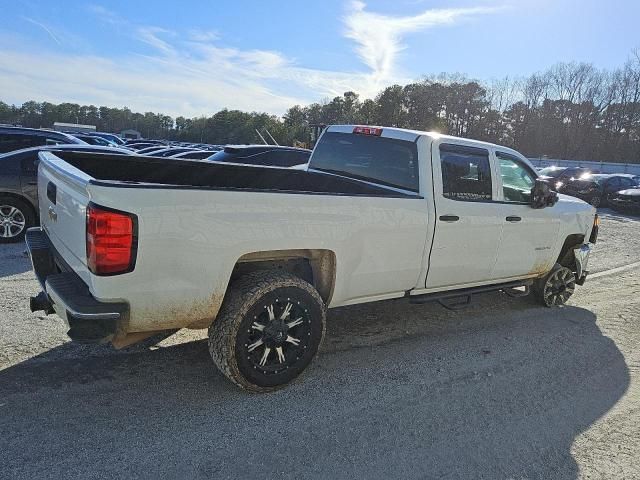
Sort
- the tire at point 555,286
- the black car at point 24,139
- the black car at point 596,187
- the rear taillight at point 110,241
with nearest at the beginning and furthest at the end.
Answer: the rear taillight at point 110,241, the tire at point 555,286, the black car at point 24,139, the black car at point 596,187

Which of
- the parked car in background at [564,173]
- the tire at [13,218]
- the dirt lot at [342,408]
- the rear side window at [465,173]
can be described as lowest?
the dirt lot at [342,408]

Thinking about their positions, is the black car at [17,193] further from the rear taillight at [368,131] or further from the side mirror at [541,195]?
the side mirror at [541,195]

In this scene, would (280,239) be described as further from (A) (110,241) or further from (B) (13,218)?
(B) (13,218)

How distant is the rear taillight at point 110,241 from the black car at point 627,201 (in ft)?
69.4

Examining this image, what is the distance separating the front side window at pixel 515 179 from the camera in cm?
506

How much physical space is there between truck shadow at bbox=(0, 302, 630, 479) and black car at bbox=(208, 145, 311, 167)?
738cm

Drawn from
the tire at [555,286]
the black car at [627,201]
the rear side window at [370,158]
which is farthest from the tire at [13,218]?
the black car at [627,201]

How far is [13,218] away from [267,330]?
20.4 feet

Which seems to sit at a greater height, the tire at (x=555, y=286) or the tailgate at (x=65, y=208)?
the tailgate at (x=65, y=208)

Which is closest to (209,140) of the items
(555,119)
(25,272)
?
(555,119)

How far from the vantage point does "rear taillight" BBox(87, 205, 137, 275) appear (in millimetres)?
2666

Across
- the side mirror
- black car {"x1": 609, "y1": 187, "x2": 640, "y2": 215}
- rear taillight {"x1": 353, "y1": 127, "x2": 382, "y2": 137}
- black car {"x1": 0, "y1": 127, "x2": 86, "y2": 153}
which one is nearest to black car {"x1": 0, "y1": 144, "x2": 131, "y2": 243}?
black car {"x1": 0, "y1": 127, "x2": 86, "y2": 153}

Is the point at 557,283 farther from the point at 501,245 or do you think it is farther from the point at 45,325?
the point at 45,325

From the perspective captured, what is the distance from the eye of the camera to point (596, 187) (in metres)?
21.0
